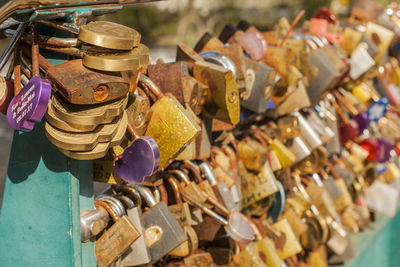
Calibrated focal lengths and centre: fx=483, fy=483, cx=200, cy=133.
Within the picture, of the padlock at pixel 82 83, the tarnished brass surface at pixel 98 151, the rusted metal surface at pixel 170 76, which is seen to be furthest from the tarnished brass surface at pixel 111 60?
the rusted metal surface at pixel 170 76

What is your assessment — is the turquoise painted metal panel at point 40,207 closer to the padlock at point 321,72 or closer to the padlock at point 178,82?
the padlock at point 178,82

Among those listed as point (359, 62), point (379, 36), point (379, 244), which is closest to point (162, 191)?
point (359, 62)

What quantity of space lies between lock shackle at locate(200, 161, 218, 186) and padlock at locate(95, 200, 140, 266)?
34cm

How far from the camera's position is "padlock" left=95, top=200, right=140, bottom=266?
3.04 feet

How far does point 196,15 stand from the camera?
9234 mm

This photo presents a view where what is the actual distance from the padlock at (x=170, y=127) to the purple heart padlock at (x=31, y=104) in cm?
31

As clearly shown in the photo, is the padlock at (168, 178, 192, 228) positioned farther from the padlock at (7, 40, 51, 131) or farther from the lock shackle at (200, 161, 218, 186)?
the padlock at (7, 40, 51, 131)

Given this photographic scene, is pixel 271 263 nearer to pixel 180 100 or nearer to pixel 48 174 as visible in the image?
pixel 180 100

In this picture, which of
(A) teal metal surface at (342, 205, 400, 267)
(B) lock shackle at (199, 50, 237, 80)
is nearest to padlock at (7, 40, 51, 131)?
(B) lock shackle at (199, 50, 237, 80)

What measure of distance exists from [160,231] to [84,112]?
0.34 metres

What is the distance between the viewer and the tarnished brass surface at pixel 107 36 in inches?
30.7

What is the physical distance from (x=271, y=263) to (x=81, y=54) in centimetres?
85

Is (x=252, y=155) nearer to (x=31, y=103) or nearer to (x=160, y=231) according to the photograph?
(x=160, y=231)

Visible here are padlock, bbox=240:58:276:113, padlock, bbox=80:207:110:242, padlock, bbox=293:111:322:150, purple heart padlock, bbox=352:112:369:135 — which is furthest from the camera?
purple heart padlock, bbox=352:112:369:135
